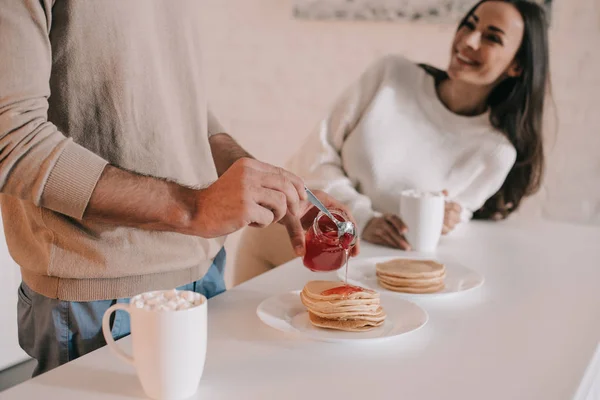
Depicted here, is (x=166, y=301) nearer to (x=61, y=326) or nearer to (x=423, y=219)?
(x=61, y=326)

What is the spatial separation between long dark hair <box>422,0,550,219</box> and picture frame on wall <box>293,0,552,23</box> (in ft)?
1.89

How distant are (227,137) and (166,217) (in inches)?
18.9

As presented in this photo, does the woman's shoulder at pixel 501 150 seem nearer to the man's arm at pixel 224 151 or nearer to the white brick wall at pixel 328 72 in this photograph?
the white brick wall at pixel 328 72

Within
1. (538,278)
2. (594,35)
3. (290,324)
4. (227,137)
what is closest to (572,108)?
(594,35)

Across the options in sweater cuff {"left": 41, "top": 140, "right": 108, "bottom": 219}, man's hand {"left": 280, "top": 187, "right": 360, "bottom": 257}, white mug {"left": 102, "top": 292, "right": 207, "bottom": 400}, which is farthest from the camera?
man's hand {"left": 280, "top": 187, "right": 360, "bottom": 257}

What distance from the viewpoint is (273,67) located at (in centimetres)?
327

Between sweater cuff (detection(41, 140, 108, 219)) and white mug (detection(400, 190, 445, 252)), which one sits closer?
sweater cuff (detection(41, 140, 108, 219))

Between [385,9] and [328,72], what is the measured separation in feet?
1.41

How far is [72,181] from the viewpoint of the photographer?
2.81ft

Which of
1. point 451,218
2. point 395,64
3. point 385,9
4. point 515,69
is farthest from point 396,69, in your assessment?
point 385,9

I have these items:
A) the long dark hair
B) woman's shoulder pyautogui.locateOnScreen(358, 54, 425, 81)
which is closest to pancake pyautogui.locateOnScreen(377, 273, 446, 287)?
the long dark hair

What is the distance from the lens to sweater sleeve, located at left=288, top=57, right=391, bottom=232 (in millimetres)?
1926

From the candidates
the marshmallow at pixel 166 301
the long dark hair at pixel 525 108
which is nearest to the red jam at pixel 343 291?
the marshmallow at pixel 166 301

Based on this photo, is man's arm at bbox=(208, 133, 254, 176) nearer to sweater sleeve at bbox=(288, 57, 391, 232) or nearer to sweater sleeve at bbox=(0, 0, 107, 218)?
sweater sleeve at bbox=(0, 0, 107, 218)
